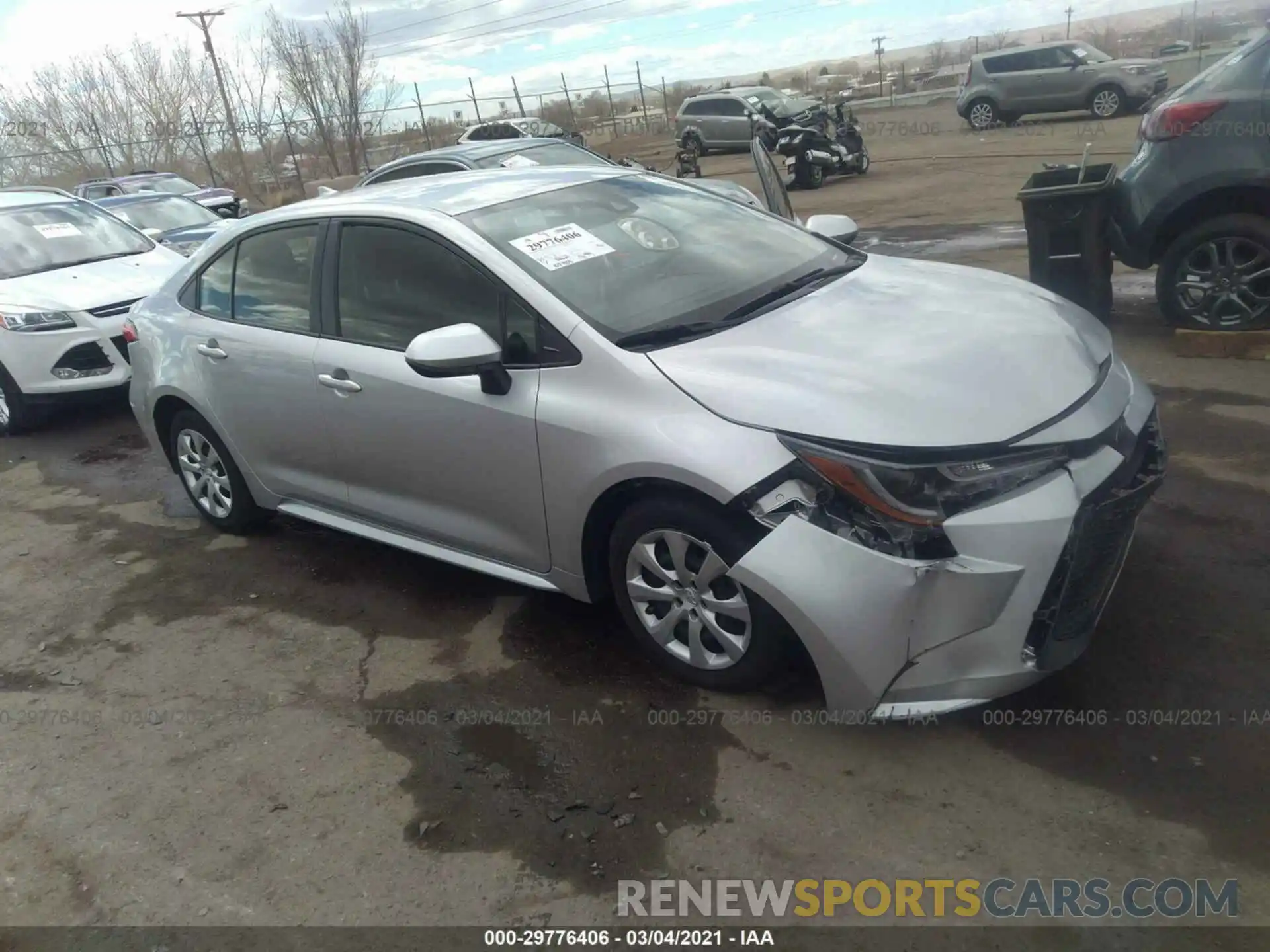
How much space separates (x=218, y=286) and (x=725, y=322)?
2.63 meters

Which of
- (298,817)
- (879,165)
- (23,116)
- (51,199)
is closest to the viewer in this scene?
(298,817)

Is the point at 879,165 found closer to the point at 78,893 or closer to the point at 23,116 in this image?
the point at 78,893

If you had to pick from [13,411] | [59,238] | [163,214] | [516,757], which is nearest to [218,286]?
[516,757]

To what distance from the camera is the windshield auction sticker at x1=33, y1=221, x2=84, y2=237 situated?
8.09 meters

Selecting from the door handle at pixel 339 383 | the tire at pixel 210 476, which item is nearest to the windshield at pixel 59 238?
the tire at pixel 210 476

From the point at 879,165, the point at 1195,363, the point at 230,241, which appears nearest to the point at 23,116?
the point at 879,165

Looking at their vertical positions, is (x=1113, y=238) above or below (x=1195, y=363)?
above

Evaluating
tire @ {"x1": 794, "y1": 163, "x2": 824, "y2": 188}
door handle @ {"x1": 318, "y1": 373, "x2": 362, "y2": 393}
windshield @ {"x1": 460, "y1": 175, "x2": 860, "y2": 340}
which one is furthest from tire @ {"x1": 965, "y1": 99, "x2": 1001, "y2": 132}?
door handle @ {"x1": 318, "y1": 373, "x2": 362, "y2": 393}

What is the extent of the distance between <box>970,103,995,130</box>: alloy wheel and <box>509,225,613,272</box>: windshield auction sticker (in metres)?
20.5

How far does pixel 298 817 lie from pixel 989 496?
2259mm

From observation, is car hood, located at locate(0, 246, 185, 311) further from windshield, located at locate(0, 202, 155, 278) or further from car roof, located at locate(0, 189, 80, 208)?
car roof, located at locate(0, 189, 80, 208)

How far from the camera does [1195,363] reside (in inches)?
230

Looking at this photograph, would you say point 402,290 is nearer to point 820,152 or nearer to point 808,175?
point 808,175

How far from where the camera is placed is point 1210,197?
19.2 ft
